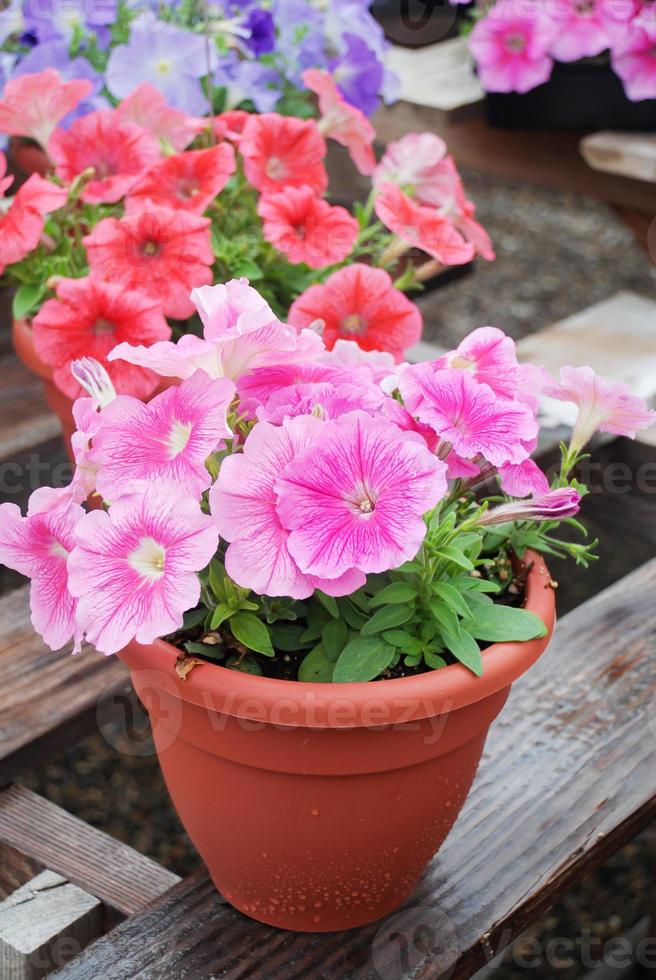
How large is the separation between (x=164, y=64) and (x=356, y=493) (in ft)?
3.13

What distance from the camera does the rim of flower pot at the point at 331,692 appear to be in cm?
78

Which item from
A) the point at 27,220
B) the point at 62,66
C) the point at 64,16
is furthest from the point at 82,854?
the point at 64,16

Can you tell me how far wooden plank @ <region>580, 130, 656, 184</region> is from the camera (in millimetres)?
1858

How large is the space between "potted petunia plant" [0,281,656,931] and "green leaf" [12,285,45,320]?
50 cm

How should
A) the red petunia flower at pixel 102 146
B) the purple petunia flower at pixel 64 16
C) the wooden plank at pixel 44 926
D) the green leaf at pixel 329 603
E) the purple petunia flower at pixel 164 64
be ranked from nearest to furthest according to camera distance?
the green leaf at pixel 329 603 → the wooden plank at pixel 44 926 → the red petunia flower at pixel 102 146 → the purple petunia flower at pixel 164 64 → the purple petunia flower at pixel 64 16

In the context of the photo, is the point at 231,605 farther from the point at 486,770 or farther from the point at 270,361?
the point at 486,770

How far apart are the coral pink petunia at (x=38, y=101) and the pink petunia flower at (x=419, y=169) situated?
366mm

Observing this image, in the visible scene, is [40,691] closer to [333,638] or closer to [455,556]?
[333,638]

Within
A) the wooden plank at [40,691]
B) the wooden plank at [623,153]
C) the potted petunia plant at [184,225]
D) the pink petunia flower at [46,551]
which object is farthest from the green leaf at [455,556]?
the wooden plank at [623,153]

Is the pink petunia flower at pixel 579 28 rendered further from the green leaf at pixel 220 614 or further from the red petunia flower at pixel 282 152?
the green leaf at pixel 220 614

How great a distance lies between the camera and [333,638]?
844 mm

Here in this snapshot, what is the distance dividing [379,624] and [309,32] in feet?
3.52

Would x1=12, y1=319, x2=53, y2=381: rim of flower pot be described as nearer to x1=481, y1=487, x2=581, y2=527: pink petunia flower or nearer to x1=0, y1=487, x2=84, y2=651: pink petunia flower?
x1=0, y1=487, x2=84, y2=651: pink petunia flower

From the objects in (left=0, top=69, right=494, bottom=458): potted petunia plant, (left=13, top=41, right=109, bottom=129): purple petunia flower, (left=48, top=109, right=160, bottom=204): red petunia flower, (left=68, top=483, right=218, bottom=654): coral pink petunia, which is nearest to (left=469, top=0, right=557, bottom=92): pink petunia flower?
(left=0, top=69, right=494, bottom=458): potted petunia plant
